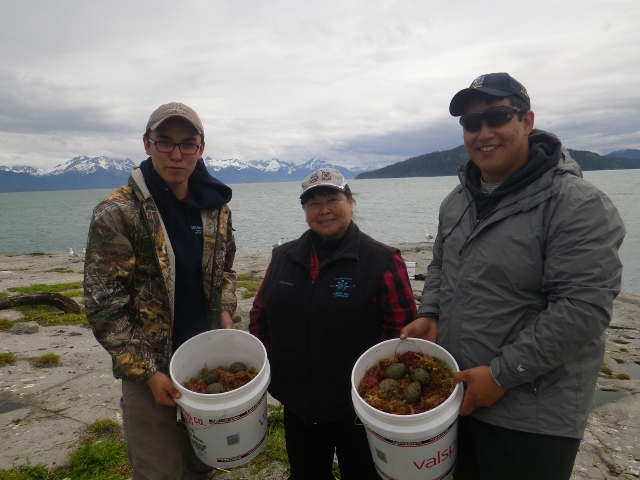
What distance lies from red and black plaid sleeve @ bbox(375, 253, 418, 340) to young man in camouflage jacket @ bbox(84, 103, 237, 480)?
1.37m

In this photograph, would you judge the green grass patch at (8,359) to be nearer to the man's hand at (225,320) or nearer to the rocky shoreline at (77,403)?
the rocky shoreline at (77,403)

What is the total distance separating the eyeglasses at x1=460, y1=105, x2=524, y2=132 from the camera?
8.95 ft

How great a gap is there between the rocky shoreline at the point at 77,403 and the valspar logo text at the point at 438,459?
2345 mm

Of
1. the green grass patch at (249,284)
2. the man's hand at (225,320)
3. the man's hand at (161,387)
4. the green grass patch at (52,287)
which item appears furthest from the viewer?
the green grass patch at (52,287)

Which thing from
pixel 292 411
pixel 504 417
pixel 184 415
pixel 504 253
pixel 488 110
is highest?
A: pixel 488 110

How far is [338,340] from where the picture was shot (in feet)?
10.5

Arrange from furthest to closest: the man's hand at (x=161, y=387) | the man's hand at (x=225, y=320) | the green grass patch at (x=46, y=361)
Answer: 1. the green grass patch at (x=46, y=361)
2. the man's hand at (x=225, y=320)
3. the man's hand at (x=161, y=387)

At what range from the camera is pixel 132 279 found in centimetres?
312

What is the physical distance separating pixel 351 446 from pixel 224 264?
6.15 ft

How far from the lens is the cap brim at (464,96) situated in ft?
9.05

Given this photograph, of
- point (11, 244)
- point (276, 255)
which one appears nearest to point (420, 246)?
point (276, 255)

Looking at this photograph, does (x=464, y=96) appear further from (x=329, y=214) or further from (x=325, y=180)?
(x=329, y=214)

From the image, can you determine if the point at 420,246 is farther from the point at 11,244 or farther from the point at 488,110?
the point at 11,244

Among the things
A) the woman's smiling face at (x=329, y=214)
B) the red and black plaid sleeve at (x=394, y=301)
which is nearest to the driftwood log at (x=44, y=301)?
the woman's smiling face at (x=329, y=214)
